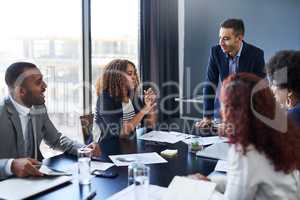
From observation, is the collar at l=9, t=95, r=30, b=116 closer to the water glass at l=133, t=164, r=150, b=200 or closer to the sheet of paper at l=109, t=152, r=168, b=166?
the sheet of paper at l=109, t=152, r=168, b=166

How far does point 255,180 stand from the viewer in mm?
1142

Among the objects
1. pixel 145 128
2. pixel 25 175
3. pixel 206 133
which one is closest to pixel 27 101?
pixel 25 175

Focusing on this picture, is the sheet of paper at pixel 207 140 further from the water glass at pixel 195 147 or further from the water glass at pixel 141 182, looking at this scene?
the water glass at pixel 141 182

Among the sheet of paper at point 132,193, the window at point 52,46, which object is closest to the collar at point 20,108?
the window at point 52,46

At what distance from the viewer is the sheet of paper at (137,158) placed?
1767 millimetres

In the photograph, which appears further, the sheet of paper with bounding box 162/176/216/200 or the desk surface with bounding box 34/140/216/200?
the desk surface with bounding box 34/140/216/200

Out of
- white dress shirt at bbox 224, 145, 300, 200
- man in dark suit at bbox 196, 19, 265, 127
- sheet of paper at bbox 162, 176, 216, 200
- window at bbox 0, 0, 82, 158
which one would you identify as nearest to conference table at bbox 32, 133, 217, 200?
sheet of paper at bbox 162, 176, 216, 200

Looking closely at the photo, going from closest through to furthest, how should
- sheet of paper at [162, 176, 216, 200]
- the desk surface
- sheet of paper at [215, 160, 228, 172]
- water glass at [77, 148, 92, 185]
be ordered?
sheet of paper at [162, 176, 216, 200], the desk surface, water glass at [77, 148, 92, 185], sheet of paper at [215, 160, 228, 172]

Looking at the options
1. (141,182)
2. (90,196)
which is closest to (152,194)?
(141,182)

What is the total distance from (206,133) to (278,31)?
70.8 inches

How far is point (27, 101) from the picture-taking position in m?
2.00

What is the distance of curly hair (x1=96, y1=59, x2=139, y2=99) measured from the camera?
254 centimetres

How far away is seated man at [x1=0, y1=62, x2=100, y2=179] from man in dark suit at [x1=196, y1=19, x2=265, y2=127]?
1268mm

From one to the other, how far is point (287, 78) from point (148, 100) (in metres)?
1.10
